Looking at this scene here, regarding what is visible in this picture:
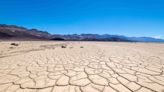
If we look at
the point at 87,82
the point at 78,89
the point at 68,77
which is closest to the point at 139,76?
the point at 87,82

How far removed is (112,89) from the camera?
6.71ft

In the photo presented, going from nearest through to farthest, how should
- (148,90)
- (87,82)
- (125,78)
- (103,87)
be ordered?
(148,90) < (103,87) < (87,82) < (125,78)

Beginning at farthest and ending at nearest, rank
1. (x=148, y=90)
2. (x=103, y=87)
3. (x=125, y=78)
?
(x=125, y=78)
(x=103, y=87)
(x=148, y=90)

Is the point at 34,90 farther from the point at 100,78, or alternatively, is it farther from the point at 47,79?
the point at 100,78

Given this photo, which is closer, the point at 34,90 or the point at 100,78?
the point at 34,90

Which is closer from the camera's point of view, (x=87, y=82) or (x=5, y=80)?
(x=87, y=82)

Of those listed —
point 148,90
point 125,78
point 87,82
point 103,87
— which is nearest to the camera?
point 148,90

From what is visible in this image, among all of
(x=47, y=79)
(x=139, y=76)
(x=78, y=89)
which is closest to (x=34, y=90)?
(x=47, y=79)

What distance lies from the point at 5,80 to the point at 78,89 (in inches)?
79.8

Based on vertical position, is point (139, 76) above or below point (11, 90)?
above

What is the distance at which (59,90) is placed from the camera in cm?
206

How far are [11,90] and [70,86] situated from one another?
50.3 inches

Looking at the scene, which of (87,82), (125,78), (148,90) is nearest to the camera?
(148,90)

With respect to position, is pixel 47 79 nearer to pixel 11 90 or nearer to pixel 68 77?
pixel 68 77
